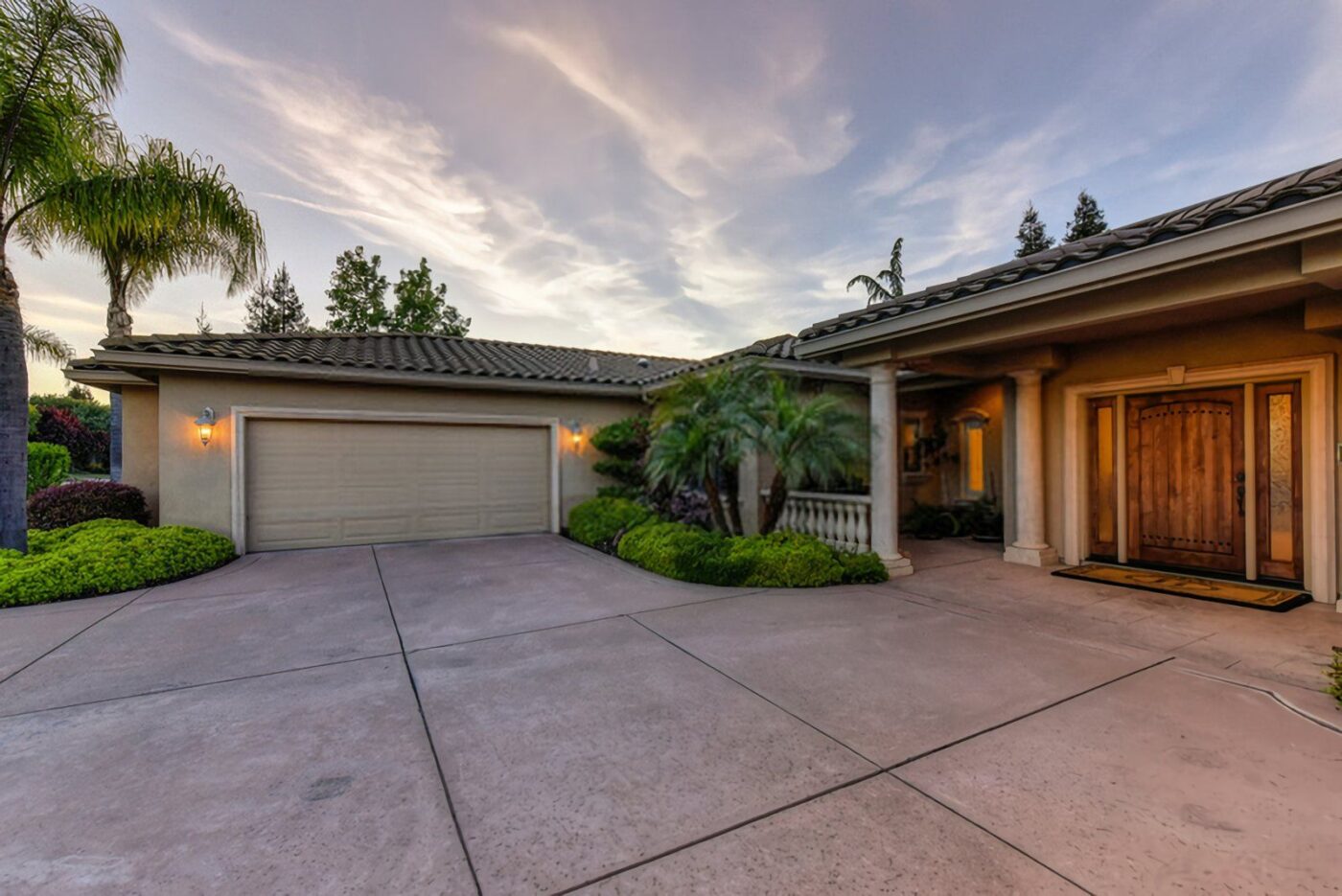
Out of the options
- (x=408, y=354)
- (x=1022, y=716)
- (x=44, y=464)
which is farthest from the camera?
(x=44, y=464)

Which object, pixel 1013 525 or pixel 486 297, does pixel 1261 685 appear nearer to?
pixel 1013 525

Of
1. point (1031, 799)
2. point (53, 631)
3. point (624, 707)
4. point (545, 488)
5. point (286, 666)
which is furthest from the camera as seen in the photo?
point (545, 488)

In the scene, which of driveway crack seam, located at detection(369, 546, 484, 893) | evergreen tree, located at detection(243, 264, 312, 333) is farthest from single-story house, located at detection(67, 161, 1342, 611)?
evergreen tree, located at detection(243, 264, 312, 333)

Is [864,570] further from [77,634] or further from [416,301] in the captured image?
[416,301]

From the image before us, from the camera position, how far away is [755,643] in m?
4.27

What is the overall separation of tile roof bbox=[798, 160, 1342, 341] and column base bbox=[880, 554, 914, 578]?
294 cm

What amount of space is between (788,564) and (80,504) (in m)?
10.6

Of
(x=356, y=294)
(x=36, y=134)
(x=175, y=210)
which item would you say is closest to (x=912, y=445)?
(x=175, y=210)

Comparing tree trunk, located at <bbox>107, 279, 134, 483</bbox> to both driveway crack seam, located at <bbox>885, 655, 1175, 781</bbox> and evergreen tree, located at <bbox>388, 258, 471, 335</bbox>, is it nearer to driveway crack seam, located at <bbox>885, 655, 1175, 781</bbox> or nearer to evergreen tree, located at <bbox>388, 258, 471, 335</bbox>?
driveway crack seam, located at <bbox>885, 655, 1175, 781</bbox>

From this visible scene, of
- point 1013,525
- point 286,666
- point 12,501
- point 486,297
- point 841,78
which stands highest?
point 841,78

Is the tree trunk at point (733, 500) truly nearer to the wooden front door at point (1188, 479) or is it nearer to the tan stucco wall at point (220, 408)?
the tan stucco wall at point (220, 408)

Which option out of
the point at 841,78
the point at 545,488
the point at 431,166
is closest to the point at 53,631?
the point at 545,488

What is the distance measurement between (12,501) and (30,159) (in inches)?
164

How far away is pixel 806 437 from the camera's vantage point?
6859 millimetres
